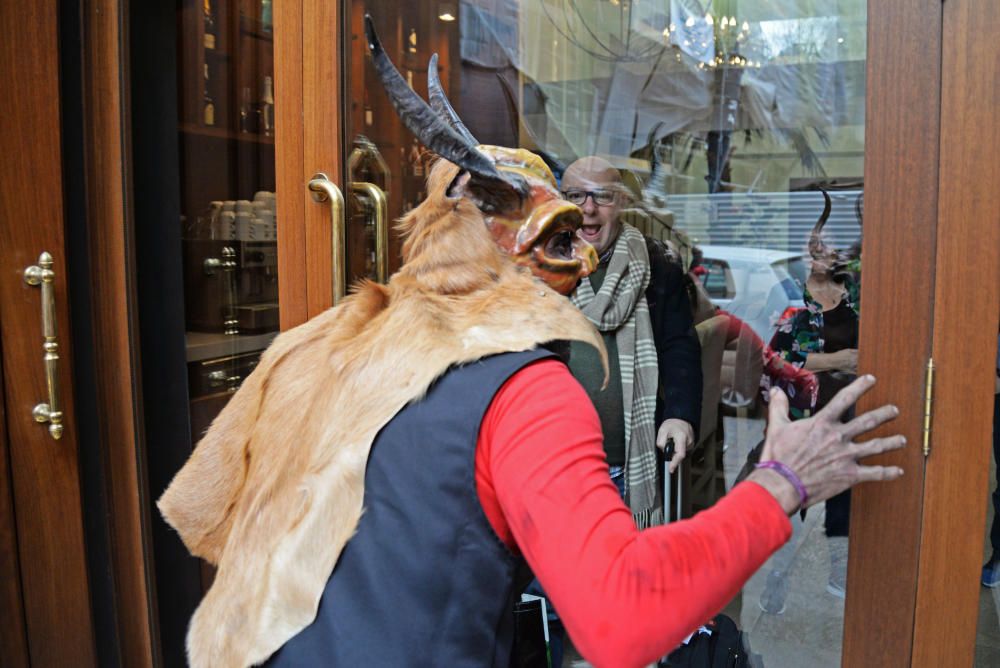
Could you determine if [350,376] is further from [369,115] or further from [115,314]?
[115,314]

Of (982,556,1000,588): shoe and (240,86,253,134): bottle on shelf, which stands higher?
(240,86,253,134): bottle on shelf

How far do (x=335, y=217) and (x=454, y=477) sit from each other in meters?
0.98

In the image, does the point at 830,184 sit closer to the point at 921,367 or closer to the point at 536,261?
the point at 921,367

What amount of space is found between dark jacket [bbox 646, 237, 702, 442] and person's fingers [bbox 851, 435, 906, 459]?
0.60 metres

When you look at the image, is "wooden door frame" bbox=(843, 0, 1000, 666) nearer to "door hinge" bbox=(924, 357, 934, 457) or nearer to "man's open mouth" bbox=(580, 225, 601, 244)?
"door hinge" bbox=(924, 357, 934, 457)

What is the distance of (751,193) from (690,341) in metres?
0.35

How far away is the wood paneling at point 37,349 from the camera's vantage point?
1.91 meters

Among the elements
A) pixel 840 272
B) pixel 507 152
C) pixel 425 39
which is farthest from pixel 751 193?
pixel 425 39

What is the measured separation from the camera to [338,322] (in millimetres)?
1247

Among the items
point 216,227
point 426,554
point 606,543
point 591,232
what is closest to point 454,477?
point 426,554

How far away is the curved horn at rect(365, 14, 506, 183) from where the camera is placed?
115cm

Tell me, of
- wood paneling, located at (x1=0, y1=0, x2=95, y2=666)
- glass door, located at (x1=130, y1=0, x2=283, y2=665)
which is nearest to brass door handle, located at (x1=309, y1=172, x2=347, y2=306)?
glass door, located at (x1=130, y1=0, x2=283, y2=665)

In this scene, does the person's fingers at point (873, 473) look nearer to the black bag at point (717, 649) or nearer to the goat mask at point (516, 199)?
the goat mask at point (516, 199)

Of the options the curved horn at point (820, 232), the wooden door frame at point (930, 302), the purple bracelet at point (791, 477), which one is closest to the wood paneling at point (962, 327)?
the wooden door frame at point (930, 302)
